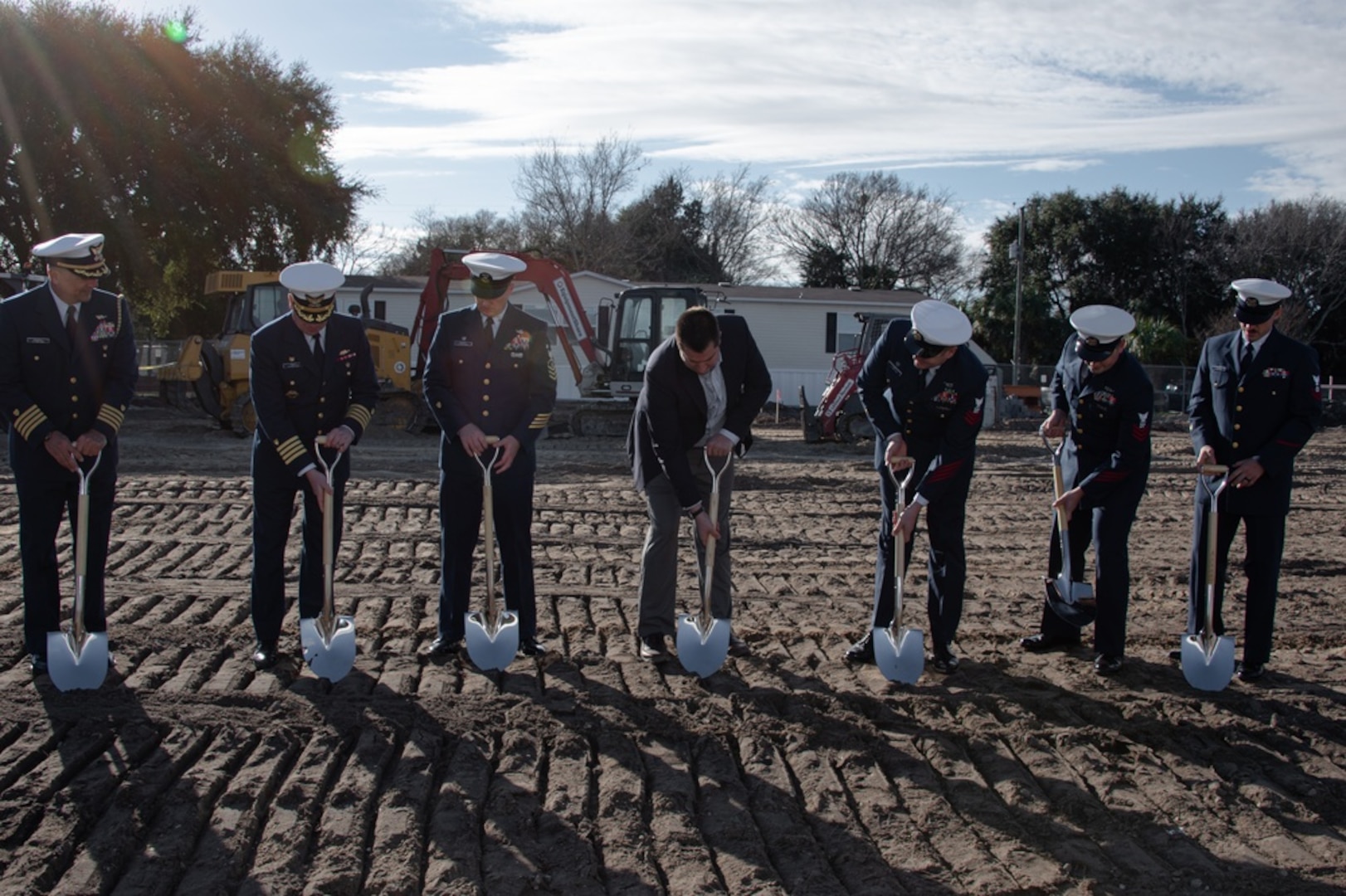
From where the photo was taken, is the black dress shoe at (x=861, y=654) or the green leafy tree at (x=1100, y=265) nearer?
the black dress shoe at (x=861, y=654)

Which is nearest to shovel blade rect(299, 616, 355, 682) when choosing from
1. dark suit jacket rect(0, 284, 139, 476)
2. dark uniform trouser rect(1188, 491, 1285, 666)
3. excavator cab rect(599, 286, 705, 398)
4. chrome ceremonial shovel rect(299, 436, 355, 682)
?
chrome ceremonial shovel rect(299, 436, 355, 682)

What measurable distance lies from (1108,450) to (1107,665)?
112cm

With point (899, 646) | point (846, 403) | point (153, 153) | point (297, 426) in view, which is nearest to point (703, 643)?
point (899, 646)

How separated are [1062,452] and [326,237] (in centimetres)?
2920

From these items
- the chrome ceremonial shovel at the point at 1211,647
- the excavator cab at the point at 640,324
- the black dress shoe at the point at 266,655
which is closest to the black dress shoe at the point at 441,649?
the black dress shoe at the point at 266,655

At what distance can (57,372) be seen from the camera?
5887 millimetres

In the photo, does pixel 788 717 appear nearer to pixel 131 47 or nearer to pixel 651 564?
pixel 651 564

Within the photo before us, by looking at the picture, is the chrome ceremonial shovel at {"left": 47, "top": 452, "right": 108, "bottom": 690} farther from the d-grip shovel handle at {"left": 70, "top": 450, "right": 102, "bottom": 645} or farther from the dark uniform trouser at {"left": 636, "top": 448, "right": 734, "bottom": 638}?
the dark uniform trouser at {"left": 636, "top": 448, "right": 734, "bottom": 638}

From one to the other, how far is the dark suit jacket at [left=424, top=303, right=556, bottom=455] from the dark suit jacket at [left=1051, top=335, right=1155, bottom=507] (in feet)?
9.14

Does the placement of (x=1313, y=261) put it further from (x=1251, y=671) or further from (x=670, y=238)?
(x=1251, y=671)

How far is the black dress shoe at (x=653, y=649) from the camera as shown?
627cm

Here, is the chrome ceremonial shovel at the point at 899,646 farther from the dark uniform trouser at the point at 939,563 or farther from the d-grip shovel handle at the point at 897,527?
the dark uniform trouser at the point at 939,563

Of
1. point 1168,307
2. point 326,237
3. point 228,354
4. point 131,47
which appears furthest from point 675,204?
point 228,354

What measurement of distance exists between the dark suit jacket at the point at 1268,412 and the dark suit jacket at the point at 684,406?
2295 mm
